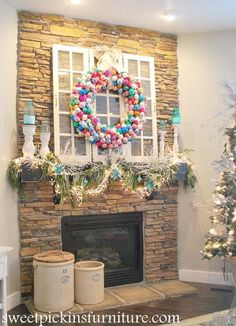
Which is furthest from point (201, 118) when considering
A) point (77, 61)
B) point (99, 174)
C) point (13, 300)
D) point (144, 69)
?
point (13, 300)

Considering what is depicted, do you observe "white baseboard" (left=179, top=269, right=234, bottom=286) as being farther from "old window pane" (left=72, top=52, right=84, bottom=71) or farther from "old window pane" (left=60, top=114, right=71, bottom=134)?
"old window pane" (left=72, top=52, right=84, bottom=71)

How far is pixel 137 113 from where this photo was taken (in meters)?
4.02

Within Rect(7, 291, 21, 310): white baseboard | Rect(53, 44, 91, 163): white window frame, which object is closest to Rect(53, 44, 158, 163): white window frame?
Rect(53, 44, 91, 163): white window frame

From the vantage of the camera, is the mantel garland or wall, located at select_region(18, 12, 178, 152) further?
wall, located at select_region(18, 12, 178, 152)

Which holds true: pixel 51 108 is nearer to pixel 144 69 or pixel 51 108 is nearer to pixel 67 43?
pixel 67 43

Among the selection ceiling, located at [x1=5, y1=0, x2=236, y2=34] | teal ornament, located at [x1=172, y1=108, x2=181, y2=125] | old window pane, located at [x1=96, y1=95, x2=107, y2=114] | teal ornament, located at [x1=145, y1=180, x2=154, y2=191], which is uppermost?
ceiling, located at [x1=5, y1=0, x2=236, y2=34]

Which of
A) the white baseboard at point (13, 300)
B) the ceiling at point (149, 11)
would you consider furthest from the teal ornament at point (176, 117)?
the white baseboard at point (13, 300)

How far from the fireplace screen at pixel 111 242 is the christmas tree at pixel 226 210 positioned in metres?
0.93

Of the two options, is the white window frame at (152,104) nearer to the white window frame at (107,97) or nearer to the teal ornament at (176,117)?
A: the white window frame at (107,97)

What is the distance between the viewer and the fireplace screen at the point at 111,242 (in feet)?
13.1

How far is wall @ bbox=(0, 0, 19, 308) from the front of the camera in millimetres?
3555

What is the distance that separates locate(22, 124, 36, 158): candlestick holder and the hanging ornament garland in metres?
0.44

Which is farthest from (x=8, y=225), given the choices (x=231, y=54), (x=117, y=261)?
(x=231, y=54)

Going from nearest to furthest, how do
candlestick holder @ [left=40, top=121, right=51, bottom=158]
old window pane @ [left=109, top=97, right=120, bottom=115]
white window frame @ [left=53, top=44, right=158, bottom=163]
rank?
candlestick holder @ [left=40, top=121, right=51, bottom=158], white window frame @ [left=53, top=44, right=158, bottom=163], old window pane @ [left=109, top=97, right=120, bottom=115]
